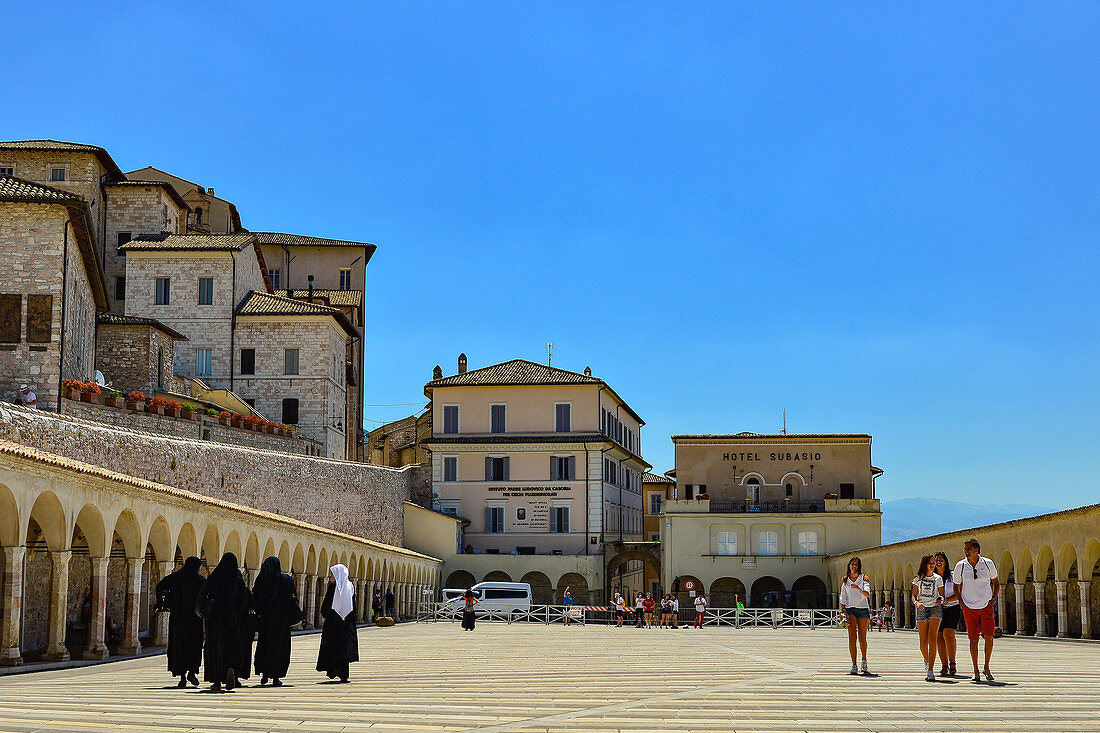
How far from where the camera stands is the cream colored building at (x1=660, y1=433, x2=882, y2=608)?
185 ft

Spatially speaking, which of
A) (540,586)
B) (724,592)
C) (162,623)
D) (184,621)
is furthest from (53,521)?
(724,592)

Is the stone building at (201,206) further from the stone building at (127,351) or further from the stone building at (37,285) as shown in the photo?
the stone building at (37,285)

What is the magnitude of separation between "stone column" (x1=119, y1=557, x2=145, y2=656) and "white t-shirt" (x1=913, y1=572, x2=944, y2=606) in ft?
45.1

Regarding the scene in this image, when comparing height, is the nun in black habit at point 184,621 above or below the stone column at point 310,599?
above

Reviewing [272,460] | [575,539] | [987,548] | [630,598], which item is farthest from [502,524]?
[987,548]

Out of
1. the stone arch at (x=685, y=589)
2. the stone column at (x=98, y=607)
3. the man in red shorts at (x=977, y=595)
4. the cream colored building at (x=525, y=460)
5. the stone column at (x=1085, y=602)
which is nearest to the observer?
the man in red shorts at (x=977, y=595)

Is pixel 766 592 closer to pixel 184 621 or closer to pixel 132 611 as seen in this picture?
pixel 132 611

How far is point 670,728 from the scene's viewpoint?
8.37 meters

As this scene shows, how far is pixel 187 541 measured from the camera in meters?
24.9

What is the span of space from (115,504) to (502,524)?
41.2 metres

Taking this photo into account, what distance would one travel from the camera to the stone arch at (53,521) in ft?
59.2

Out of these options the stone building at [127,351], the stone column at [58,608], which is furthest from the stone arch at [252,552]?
the stone building at [127,351]

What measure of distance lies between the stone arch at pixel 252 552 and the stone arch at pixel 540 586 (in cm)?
2960

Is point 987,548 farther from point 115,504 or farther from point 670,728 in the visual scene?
point 670,728
